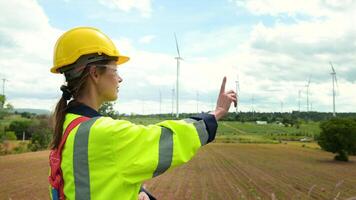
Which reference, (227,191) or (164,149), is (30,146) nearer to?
(227,191)

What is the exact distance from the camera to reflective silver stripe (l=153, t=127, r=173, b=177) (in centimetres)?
220

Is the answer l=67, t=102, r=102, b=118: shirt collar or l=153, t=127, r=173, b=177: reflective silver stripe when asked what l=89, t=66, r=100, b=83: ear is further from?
l=153, t=127, r=173, b=177: reflective silver stripe

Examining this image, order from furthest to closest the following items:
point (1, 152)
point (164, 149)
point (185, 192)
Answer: point (1, 152)
point (185, 192)
point (164, 149)

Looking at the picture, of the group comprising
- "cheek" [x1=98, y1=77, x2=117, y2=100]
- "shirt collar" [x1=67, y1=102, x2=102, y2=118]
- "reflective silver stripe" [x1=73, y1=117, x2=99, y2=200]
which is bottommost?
"reflective silver stripe" [x1=73, y1=117, x2=99, y2=200]

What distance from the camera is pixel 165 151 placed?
220 cm

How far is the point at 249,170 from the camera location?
44.4 meters

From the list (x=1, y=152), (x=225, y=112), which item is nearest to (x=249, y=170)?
(x=1, y=152)

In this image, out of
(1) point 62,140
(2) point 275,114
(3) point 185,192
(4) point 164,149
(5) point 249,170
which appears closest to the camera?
(4) point 164,149

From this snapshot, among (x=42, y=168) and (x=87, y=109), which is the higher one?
(x=87, y=109)

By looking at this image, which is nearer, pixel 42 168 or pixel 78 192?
pixel 78 192

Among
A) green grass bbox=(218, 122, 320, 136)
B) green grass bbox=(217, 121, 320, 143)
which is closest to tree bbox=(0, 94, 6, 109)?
green grass bbox=(217, 121, 320, 143)

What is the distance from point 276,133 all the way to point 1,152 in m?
74.1

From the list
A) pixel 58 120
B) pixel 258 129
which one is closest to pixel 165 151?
pixel 58 120

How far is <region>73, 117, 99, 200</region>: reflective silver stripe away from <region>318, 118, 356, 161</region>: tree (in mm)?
58226
